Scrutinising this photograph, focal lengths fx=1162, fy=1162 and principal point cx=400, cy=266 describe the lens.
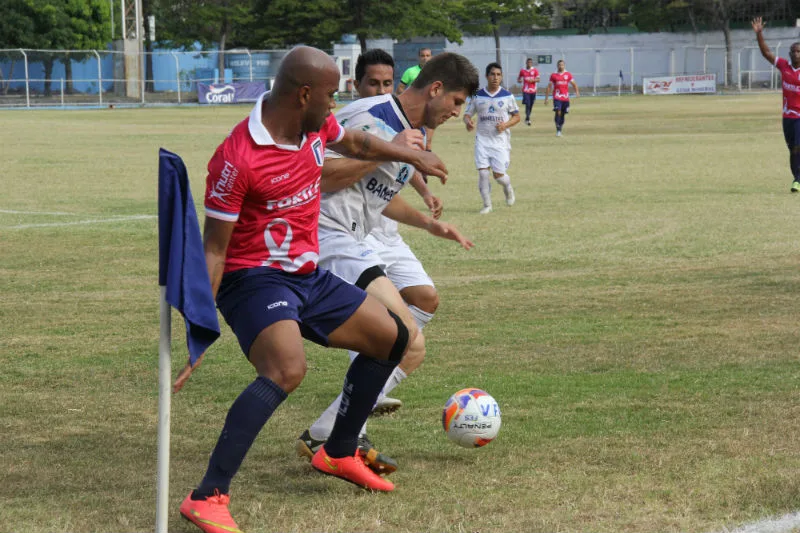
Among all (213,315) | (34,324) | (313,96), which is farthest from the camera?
(34,324)

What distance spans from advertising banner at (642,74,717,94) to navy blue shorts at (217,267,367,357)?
6892 cm

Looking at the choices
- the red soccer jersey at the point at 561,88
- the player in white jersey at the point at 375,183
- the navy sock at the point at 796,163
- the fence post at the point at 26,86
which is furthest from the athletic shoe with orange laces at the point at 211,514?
the fence post at the point at 26,86

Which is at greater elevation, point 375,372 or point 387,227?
point 387,227

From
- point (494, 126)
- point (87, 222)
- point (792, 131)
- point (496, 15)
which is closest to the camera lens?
point (87, 222)

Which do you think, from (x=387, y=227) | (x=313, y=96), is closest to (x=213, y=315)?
(x=313, y=96)

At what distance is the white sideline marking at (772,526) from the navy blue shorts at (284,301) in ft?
5.94

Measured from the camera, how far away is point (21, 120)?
43438mm

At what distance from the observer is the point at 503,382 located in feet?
23.6

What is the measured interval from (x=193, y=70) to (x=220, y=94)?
10.1 m

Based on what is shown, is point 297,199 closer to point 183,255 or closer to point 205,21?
point 183,255

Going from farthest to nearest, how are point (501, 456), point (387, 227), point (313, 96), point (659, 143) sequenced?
point (659, 143) → point (387, 227) → point (501, 456) → point (313, 96)

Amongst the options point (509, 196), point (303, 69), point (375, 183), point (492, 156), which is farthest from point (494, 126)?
point (303, 69)

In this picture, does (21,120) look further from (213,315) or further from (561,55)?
(561,55)

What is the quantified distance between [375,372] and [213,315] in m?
1.11
